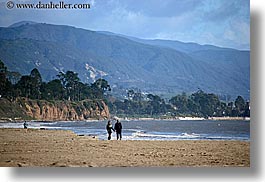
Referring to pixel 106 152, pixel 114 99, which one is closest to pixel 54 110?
pixel 114 99

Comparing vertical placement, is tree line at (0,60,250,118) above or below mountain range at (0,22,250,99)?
below

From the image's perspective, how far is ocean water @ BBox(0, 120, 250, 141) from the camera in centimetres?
885

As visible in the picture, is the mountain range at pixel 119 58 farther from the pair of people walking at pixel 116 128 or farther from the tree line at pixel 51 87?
the pair of people walking at pixel 116 128

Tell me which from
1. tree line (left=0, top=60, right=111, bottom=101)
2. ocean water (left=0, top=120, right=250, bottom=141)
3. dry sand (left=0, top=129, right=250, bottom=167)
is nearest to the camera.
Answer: dry sand (left=0, top=129, right=250, bottom=167)

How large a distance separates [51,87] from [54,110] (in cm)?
30

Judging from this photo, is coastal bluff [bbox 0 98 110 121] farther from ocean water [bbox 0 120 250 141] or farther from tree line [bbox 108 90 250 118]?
tree line [bbox 108 90 250 118]

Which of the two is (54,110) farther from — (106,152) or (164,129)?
(164,129)

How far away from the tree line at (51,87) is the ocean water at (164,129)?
13.7 inches

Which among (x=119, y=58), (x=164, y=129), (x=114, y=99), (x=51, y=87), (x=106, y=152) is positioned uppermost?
(x=119, y=58)

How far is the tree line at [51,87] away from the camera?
9.00 m

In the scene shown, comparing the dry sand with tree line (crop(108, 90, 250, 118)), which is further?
tree line (crop(108, 90, 250, 118))

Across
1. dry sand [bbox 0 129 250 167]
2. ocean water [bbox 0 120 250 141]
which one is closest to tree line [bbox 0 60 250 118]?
ocean water [bbox 0 120 250 141]

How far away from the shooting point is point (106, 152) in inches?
347

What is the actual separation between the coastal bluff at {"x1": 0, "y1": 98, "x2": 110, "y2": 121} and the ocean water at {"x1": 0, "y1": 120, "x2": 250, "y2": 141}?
0.08m
